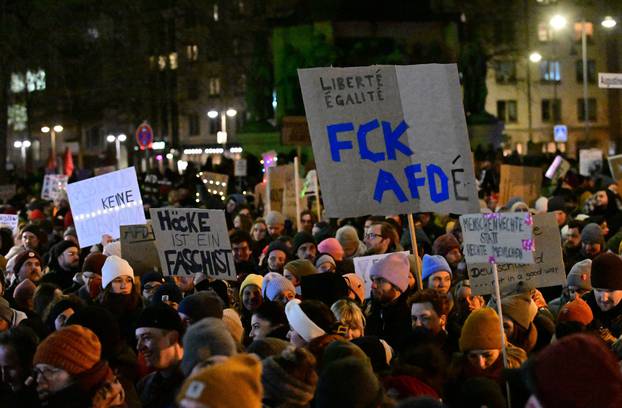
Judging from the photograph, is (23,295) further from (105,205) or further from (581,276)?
(581,276)

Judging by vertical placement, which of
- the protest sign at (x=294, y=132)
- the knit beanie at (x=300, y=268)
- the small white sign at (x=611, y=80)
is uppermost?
the small white sign at (x=611, y=80)

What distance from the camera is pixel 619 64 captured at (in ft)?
255

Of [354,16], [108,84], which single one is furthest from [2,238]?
[108,84]

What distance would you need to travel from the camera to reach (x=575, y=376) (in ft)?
13.7

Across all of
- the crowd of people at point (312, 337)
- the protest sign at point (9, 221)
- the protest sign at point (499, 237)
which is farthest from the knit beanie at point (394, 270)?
the protest sign at point (9, 221)

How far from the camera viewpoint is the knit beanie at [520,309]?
7.71 metres

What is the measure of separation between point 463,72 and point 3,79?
1362 cm

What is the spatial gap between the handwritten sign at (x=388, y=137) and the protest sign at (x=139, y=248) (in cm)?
325

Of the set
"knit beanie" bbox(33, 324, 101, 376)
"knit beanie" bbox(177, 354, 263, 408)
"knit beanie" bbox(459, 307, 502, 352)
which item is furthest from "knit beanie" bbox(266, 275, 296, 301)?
"knit beanie" bbox(177, 354, 263, 408)

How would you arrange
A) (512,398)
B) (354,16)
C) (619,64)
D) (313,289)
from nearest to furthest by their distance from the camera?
(512,398), (313,289), (354,16), (619,64)

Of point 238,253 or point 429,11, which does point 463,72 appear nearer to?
point 429,11

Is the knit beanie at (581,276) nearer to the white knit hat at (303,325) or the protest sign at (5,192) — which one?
the white knit hat at (303,325)

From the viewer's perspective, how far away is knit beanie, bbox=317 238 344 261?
37.5 ft

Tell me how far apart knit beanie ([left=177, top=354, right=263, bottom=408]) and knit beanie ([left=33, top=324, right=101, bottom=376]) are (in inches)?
A: 61.3
